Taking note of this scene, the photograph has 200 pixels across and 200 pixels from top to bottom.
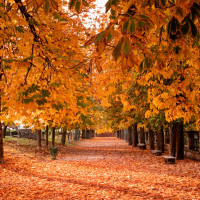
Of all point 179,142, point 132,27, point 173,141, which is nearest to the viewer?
point 132,27

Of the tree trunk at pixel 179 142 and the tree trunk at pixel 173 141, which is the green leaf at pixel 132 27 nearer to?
the tree trunk at pixel 179 142

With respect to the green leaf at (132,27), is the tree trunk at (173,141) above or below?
below

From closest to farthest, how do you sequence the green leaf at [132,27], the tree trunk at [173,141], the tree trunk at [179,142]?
the green leaf at [132,27]
the tree trunk at [179,142]
the tree trunk at [173,141]

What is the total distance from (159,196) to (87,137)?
52.3 metres

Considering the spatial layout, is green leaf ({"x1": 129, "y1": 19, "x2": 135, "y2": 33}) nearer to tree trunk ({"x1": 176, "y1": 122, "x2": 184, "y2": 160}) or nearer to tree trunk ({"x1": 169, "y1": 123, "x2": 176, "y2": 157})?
tree trunk ({"x1": 176, "y1": 122, "x2": 184, "y2": 160})

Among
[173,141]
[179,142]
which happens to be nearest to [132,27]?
[179,142]

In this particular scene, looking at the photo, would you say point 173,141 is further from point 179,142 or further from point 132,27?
point 132,27

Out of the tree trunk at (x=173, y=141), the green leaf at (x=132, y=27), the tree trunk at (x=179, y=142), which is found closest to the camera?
the green leaf at (x=132, y=27)

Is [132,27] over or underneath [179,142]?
over

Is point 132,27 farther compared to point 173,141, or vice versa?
point 173,141

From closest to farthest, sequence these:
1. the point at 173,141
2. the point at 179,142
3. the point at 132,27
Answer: the point at 132,27 → the point at 179,142 → the point at 173,141

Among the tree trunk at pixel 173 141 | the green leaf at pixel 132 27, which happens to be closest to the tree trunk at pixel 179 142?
the tree trunk at pixel 173 141

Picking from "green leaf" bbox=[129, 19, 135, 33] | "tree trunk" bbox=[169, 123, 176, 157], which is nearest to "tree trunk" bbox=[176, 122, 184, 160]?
"tree trunk" bbox=[169, 123, 176, 157]

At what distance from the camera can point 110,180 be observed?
9102 mm
